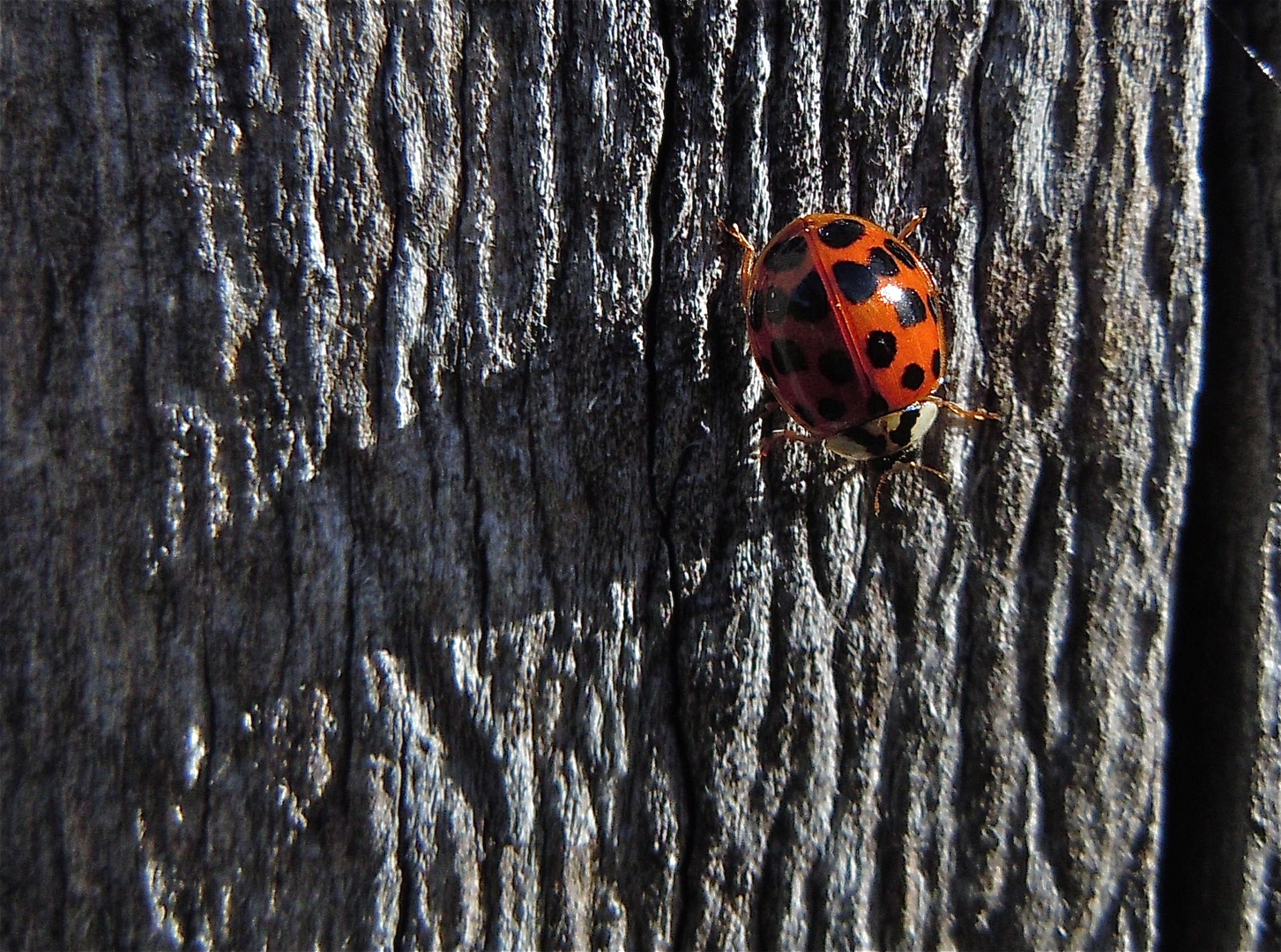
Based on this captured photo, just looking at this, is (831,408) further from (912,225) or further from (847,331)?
(912,225)

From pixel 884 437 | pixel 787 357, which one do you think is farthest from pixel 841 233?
pixel 884 437

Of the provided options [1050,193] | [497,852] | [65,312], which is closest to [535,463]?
[497,852]

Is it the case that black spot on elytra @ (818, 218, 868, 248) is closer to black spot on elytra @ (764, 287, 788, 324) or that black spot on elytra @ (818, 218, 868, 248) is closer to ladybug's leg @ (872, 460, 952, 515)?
black spot on elytra @ (764, 287, 788, 324)

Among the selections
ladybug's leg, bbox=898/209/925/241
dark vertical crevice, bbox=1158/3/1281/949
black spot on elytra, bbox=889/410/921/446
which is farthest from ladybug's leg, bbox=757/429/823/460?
dark vertical crevice, bbox=1158/3/1281/949

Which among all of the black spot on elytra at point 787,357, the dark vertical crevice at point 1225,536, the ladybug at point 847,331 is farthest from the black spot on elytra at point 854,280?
the dark vertical crevice at point 1225,536

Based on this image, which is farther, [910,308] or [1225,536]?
[910,308]

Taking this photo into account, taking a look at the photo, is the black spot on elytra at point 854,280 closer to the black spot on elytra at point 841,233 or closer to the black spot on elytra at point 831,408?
the black spot on elytra at point 841,233
